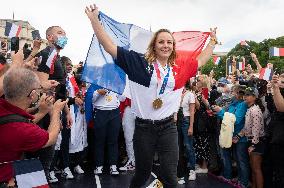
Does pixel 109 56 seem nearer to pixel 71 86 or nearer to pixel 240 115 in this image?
pixel 71 86

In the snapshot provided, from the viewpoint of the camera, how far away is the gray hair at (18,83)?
2.87 m

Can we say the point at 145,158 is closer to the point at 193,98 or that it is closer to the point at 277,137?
the point at 277,137

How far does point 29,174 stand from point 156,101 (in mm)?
1792

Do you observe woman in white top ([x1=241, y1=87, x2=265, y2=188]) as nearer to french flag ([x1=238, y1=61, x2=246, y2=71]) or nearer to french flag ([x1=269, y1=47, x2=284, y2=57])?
french flag ([x1=269, y1=47, x2=284, y2=57])

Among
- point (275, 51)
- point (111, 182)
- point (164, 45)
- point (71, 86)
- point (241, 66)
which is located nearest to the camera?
point (164, 45)

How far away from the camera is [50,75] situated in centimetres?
523

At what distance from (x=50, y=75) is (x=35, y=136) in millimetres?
2503

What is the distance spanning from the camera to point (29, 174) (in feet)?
9.44

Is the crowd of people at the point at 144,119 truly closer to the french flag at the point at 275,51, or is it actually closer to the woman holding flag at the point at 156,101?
the woman holding flag at the point at 156,101

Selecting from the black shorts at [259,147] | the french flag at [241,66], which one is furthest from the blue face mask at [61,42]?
the french flag at [241,66]

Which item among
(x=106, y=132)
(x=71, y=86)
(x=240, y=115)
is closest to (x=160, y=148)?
(x=240, y=115)

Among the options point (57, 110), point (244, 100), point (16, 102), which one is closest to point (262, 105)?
point (244, 100)

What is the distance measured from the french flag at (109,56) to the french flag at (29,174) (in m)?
3.27

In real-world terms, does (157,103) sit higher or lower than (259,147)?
higher
